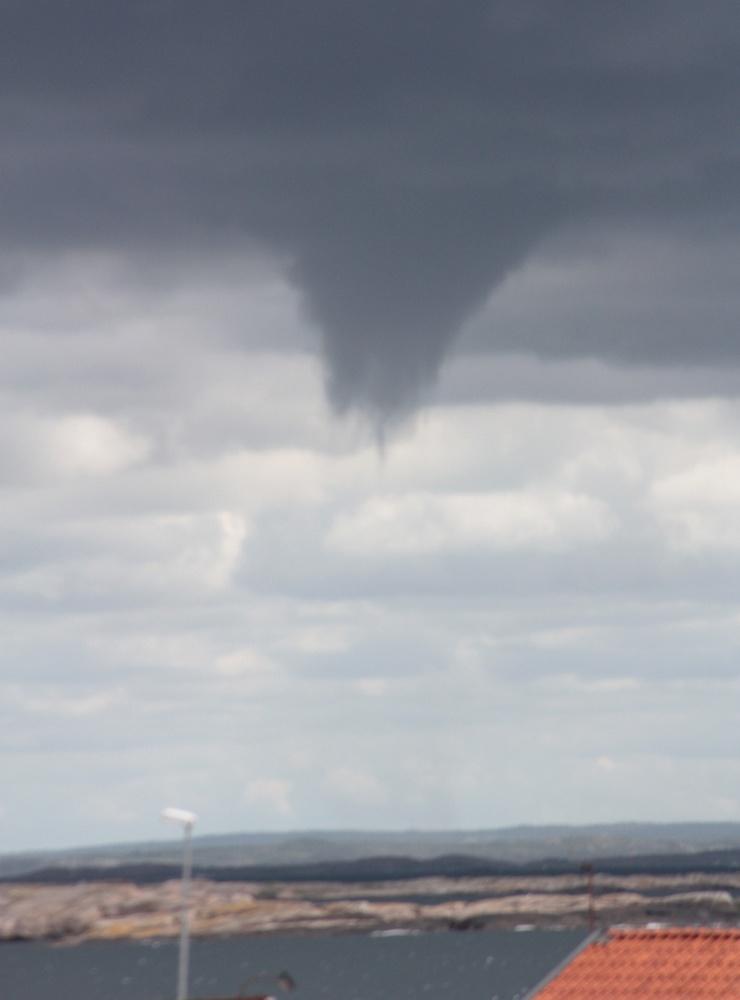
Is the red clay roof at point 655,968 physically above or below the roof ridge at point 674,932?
below

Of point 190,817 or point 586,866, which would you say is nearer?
point 190,817

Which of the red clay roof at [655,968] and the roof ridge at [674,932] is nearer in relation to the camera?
the red clay roof at [655,968]

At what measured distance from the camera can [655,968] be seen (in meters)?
68.3

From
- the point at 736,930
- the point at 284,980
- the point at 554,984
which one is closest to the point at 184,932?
the point at 284,980

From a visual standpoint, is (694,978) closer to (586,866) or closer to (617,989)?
(617,989)

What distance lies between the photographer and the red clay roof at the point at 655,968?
219 feet

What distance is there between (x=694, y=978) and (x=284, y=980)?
11.4 m

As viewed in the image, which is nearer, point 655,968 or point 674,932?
point 655,968

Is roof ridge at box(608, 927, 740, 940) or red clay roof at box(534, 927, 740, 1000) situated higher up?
roof ridge at box(608, 927, 740, 940)

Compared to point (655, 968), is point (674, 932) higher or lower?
higher

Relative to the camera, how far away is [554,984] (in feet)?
227

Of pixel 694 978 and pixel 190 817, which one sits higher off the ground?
pixel 190 817

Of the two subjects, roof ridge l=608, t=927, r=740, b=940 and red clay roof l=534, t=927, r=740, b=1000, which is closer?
red clay roof l=534, t=927, r=740, b=1000

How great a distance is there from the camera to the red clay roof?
6675cm
